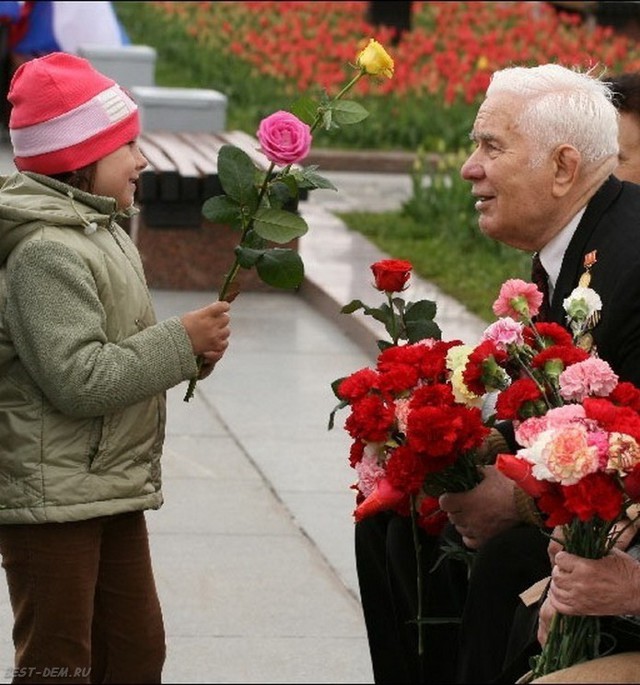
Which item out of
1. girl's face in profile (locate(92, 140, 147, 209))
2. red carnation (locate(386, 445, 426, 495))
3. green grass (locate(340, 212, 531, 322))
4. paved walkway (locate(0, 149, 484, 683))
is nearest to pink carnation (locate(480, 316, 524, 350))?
red carnation (locate(386, 445, 426, 495))

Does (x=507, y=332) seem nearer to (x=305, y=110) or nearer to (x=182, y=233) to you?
(x=305, y=110)

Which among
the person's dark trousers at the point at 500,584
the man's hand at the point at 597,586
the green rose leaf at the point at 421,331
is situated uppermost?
the man's hand at the point at 597,586

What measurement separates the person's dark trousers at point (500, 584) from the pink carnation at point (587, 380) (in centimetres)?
53

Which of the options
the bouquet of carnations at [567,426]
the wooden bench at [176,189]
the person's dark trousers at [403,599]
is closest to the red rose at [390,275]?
the bouquet of carnations at [567,426]

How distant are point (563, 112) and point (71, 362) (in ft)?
3.91

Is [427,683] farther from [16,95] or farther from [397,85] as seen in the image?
[397,85]

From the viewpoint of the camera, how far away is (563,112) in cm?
416

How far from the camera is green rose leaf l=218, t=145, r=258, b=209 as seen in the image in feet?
13.3

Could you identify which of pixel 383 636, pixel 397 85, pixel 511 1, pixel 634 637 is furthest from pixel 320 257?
pixel 511 1

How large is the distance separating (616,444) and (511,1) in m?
20.1

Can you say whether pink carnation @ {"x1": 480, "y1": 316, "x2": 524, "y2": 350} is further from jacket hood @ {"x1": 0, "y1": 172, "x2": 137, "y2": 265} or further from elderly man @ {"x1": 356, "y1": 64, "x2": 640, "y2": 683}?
jacket hood @ {"x1": 0, "y1": 172, "x2": 137, "y2": 265}

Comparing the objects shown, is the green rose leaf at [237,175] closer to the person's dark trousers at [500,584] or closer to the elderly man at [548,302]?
the elderly man at [548,302]

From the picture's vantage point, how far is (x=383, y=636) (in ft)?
14.2

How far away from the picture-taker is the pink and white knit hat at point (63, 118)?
3.89m
